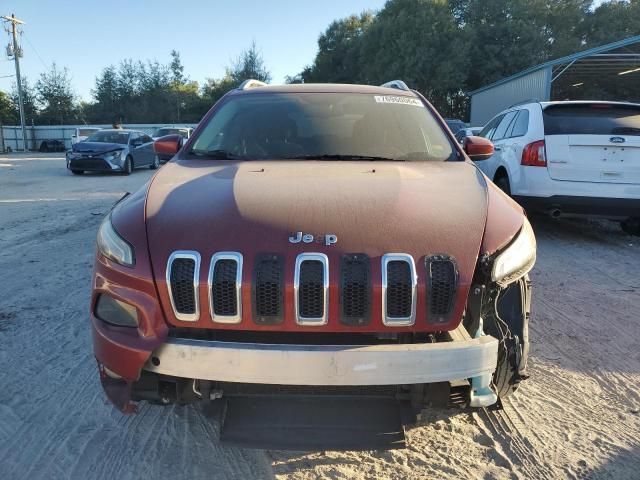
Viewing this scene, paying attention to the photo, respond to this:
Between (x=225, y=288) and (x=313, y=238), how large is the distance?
Result: 0.40 metres

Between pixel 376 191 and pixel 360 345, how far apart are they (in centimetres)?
81

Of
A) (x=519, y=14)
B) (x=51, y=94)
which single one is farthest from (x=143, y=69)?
(x=519, y=14)

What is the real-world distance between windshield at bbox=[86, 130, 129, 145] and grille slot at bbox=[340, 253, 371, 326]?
16.1 metres

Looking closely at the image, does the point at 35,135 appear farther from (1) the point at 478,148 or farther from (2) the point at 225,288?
(2) the point at 225,288

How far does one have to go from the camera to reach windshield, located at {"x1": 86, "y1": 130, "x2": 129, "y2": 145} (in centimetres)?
1628

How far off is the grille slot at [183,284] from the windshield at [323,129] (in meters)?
1.33

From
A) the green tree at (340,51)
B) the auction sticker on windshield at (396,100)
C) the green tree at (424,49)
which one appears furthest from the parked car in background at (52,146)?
the auction sticker on windshield at (396,100)

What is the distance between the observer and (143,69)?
60.1 metres

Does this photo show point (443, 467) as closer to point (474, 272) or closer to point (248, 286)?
point (474, 272)

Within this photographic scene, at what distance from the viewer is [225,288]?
1902mm

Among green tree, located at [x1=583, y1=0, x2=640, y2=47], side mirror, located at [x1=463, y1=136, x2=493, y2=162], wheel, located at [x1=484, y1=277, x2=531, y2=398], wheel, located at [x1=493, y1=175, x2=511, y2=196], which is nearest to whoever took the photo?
wheel, located at [x1=484, y1=277, x2=531, y2=398]

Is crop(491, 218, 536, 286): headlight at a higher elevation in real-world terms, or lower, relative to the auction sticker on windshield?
lower

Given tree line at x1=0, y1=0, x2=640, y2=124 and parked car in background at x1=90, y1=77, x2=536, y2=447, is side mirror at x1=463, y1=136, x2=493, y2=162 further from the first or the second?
tree line at x1=0, y1=0, x2=640, y2=124

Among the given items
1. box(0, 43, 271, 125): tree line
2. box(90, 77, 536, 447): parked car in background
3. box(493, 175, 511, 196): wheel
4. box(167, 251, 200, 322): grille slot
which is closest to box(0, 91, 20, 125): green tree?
box(0, 43, 271, 125): tree line
